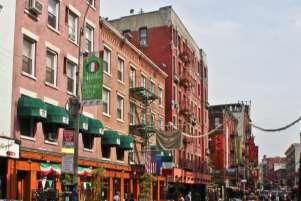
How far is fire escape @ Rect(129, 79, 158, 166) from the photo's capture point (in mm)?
45594

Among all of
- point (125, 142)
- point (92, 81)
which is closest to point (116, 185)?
point (125, 142)

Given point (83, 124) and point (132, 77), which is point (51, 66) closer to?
point (83, 124)

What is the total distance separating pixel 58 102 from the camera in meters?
32.0

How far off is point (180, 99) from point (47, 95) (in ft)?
105

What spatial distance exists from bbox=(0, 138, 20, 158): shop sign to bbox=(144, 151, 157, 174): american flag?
1887 centimetres

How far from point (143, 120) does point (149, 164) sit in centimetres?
454

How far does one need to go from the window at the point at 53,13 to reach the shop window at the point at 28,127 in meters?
5.90

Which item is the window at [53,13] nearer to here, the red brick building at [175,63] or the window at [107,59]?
the window at [107,59]

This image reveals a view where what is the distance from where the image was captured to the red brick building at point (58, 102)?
28125 millimetres

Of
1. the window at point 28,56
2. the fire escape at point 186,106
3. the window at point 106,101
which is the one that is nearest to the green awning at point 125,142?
the window at point 106,101

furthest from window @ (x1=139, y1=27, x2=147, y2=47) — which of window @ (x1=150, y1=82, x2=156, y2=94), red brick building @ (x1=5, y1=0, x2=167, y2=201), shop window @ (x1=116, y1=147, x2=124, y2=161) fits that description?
shop window @ (x1=116, y1=147, x2=124, y2=161)

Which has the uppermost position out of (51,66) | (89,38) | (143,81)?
(89,38)

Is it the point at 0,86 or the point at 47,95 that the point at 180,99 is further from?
the point at 0,86

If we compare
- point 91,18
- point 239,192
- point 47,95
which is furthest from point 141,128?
point 239,192
